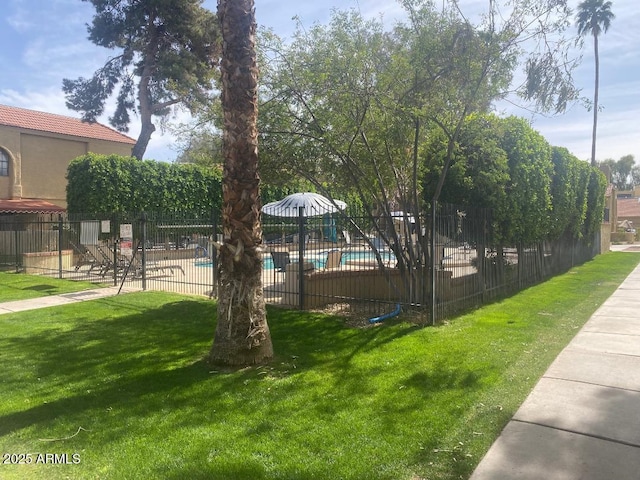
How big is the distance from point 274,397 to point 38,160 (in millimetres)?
30630

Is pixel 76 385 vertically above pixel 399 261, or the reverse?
pixel 399 261

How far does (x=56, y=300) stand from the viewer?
11211mm

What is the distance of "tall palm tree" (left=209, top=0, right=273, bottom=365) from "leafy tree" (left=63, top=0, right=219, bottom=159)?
67.6 feet

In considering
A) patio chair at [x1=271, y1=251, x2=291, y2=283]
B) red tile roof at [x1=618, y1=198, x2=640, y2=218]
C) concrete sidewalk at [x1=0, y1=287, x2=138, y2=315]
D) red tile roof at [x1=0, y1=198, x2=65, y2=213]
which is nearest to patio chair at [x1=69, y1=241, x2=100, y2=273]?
concrete sidewalk at [x1=0, y1=287, x2=138, y2=315]

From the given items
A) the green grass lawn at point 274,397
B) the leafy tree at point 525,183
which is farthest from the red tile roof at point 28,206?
the leafy tree at point 525,183

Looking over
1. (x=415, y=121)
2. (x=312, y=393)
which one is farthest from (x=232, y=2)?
(x=312, y=393)

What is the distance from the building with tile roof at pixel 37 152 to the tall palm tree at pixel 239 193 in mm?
25258

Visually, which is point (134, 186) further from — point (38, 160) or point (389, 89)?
point (389, 89)

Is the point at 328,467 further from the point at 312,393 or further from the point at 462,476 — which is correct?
the point at 312,393

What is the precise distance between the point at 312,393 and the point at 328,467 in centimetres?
154

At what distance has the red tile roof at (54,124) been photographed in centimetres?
2939

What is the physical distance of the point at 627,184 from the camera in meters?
99.8

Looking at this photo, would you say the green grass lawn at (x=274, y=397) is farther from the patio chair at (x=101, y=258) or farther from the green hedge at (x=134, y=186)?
the green hedge at (x=134, y=186)

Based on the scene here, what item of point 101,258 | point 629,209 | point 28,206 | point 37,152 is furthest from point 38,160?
point 629,209
